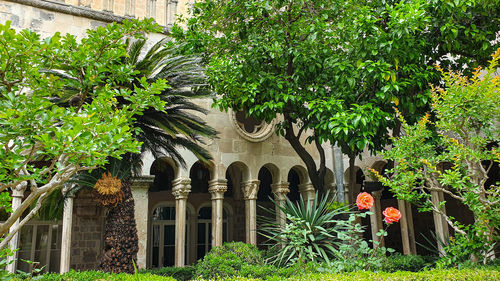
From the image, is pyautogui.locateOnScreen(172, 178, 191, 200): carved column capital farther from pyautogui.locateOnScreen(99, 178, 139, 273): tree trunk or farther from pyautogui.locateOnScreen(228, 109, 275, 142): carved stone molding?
pyautogui.locateOnScreen(99, 178, 139, 273): tree trunk

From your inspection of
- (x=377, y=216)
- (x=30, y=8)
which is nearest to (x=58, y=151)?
(x=30, y=8)

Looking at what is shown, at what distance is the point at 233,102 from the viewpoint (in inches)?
288

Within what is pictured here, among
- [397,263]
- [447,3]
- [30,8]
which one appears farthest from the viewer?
[30,8]

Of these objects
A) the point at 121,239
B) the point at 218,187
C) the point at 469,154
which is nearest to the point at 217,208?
the point at 218,187

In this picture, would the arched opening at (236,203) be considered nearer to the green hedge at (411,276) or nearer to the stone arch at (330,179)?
the stone arch at (330,179)

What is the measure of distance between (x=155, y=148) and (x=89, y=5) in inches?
168

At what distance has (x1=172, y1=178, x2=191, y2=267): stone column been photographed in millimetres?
8266

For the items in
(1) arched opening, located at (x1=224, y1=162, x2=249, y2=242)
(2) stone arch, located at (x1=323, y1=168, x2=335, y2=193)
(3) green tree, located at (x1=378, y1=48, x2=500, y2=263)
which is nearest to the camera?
(3) green tree, located at (x1=378, y1=48, x2=500, y2=263)

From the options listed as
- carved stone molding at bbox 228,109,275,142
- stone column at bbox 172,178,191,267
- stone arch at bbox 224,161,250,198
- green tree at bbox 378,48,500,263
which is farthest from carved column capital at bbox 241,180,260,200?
green tree at bbox 378,48,500,263

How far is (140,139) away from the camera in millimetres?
6836

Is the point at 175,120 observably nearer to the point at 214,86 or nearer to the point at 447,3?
the point at 214,86

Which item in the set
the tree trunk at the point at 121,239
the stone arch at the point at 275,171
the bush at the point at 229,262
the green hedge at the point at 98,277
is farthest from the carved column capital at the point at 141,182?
the bush at the point at 229,262

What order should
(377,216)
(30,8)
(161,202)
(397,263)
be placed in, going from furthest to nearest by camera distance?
(161,202), (377,216), (30,8), (397,263)

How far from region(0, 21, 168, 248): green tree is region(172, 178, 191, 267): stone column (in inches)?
158
